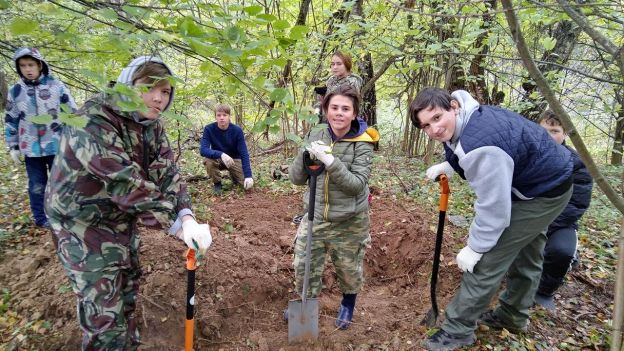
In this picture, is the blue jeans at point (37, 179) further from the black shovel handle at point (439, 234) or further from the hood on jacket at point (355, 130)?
the black shovel handle at point (439, 234)

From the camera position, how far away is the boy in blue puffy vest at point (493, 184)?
2.08 metres

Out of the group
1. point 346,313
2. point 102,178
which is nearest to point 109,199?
point 102,178

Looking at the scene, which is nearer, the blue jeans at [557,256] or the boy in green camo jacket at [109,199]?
the boy in green camo jacket at [109,199]

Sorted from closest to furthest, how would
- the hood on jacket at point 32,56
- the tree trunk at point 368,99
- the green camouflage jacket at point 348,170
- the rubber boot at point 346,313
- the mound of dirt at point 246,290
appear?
1. the green camouflage jacket at point 348,170
2. the mound of dirt at point 246,290
3. the rubber boot at point 346,313
4. the hood on jacket at point 32,56
5. the tree trunk at point 368,99

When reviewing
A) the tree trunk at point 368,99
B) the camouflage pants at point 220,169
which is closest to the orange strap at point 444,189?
the camouflage pants at point 220,169

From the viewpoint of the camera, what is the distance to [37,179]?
12.8ft

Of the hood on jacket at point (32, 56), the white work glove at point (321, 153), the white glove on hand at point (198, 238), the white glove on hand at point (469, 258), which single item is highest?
the hood on jacket at point (32, 56)

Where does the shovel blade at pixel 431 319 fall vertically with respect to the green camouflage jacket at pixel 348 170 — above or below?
below

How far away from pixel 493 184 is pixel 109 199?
2134 millimetres

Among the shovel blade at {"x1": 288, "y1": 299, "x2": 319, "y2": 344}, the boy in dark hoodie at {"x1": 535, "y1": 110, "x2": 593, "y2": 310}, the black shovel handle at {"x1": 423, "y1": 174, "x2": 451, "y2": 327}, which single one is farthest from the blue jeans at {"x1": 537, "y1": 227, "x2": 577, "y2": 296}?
the shovel blade at {"x1": 288, "y1": 299, "x2": 319, "y2": 344}

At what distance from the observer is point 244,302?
3.29 m

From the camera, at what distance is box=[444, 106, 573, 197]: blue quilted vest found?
2.08 metres

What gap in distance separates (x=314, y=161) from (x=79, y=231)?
149cm

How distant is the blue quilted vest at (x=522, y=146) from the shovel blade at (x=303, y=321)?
61.4 inches
